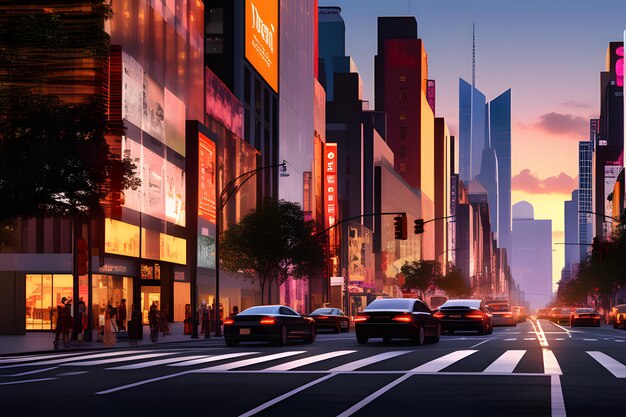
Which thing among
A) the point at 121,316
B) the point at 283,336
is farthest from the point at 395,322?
the point at 121,316

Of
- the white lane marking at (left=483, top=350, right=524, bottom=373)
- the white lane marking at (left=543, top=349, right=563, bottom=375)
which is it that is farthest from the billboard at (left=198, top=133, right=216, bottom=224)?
the white lane marking at (left=543, top=349, right=563, bottom=375)

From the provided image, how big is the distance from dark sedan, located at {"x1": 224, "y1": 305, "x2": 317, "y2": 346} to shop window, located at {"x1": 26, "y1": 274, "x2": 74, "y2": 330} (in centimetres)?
2416

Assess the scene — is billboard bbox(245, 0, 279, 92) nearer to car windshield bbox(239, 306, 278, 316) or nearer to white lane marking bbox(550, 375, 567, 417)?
car windshield bbox(239, 306, 278, 316)

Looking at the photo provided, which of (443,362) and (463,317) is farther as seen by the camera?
(463,317)

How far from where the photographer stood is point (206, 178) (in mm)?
73625

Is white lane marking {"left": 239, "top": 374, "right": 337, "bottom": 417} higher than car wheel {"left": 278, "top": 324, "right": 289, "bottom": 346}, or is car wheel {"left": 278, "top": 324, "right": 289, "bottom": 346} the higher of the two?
white lane marking {"left": 239, "top": 374, "right": 337, "bottom": 417}

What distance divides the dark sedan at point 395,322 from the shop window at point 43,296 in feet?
87.0

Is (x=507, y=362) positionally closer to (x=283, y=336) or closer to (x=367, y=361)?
(x=367, y=361)

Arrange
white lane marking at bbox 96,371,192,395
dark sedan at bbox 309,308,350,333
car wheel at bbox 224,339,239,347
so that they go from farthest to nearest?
dark sedan at bbox 309,308,350,333
car wheel at bbox 224,339,239,347
white lane marking at bbox 96,371,192,395

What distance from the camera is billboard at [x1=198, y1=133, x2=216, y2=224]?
236 feet

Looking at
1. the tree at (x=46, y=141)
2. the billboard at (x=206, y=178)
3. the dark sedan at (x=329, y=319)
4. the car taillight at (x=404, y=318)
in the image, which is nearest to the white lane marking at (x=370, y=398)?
the car taillight at (x=404, y=318)

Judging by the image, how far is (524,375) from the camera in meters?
18.3

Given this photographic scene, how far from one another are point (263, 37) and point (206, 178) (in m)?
27.1

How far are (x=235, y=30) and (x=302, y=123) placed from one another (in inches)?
1125
